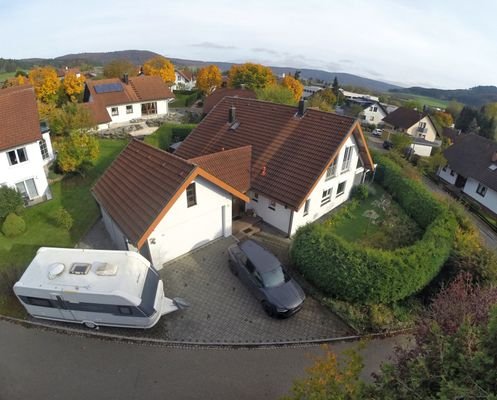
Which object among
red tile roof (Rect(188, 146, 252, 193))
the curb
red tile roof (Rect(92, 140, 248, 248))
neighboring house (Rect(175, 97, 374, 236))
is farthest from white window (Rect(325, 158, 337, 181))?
the curb

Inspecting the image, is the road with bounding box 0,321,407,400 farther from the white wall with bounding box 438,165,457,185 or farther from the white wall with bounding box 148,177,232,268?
the white wall with bounding box 438,165,457,185

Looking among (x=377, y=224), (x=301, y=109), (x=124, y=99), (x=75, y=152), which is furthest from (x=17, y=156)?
(x=377, y=224)

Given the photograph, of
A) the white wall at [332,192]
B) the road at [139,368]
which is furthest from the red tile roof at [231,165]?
the road at [139,368]

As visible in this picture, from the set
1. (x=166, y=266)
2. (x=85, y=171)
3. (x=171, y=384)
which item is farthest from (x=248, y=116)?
(x=171, y=384)

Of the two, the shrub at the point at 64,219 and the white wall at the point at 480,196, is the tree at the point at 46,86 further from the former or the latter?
the white wall at the point at 480,196

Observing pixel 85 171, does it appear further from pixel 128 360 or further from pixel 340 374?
pixel 340 374
